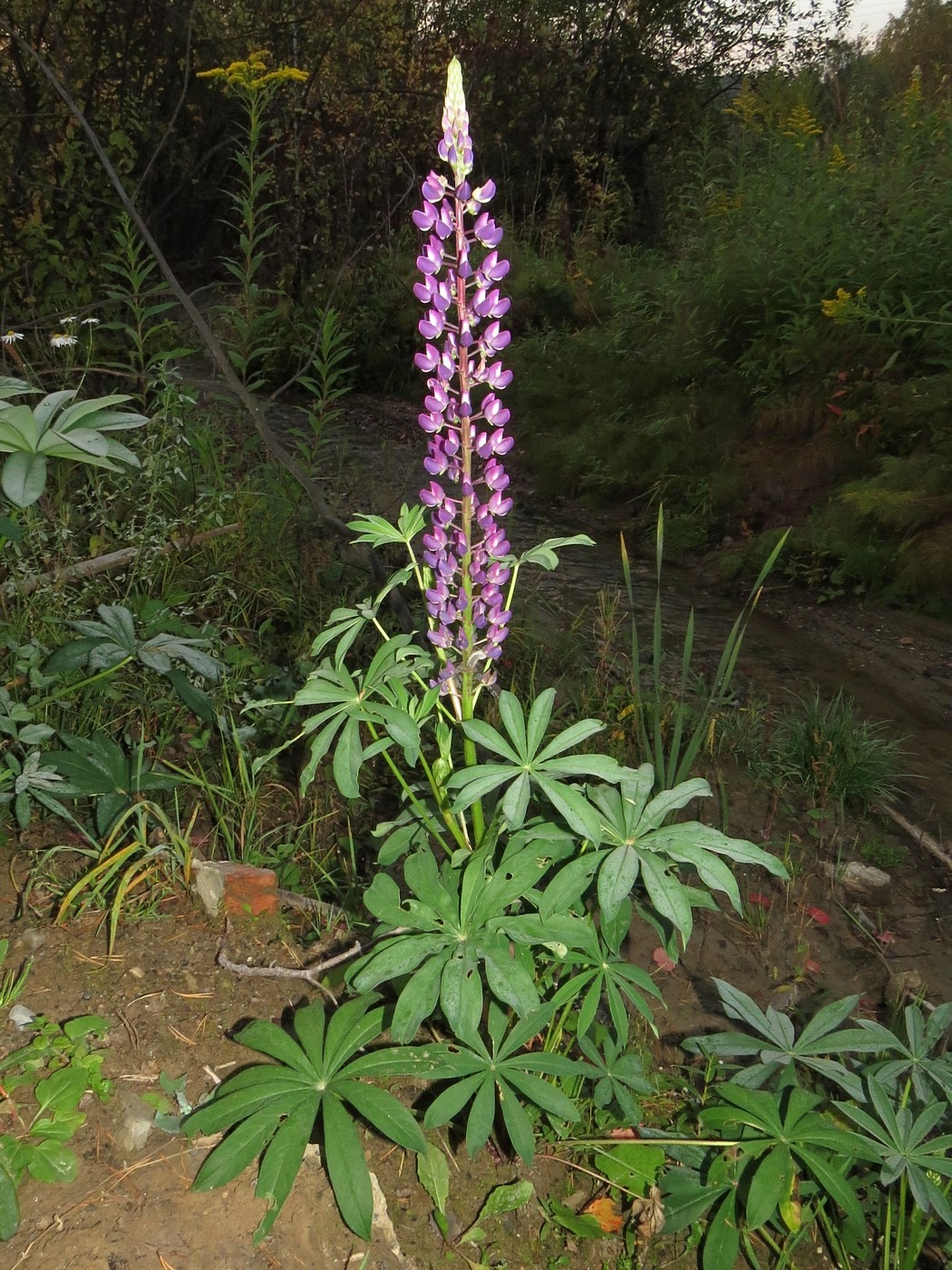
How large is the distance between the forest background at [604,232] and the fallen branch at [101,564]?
86 cm

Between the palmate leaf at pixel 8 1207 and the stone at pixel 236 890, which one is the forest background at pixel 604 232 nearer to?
the stone at pixel 236 890

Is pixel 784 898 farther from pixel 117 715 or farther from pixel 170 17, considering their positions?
pixel 170 17

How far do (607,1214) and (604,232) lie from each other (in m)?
8.66

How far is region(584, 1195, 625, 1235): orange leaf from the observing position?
1.69 meters

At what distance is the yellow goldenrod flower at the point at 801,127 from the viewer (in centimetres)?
658

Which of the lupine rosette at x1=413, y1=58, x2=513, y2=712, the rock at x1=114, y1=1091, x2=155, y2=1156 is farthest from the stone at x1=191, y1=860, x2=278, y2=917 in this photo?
the lupine rosette at x1=413, y1=58, x2=513, y2=712

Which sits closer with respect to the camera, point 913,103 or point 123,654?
point 123,654

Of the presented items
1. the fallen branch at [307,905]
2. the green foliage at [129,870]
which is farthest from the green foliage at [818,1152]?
the green foliage at [129,870]

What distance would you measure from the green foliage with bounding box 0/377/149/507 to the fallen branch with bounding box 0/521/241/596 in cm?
133

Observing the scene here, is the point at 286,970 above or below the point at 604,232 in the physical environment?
below

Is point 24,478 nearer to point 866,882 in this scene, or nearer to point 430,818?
point 430,818

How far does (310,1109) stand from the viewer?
→ 1.48 m

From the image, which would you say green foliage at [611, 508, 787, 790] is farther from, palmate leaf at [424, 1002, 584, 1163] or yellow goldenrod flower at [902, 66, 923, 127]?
yellow goldenrod flower at [902, 66, 923, 127]

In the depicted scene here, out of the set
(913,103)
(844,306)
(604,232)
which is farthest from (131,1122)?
(604,232)
